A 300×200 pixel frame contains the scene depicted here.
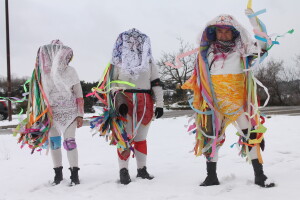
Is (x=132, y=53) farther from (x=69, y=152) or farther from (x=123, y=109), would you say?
(x=69, y=152)

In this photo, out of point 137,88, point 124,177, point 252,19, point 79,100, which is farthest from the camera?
point 79,100

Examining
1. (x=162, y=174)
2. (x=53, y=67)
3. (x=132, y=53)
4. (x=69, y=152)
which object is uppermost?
(x=132, y=53)

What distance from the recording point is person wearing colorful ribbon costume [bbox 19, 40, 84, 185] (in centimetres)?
334

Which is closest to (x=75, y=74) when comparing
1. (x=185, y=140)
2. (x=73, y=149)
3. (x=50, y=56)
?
(x=50, y=56)

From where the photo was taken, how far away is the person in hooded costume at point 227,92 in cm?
289

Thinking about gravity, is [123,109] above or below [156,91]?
below

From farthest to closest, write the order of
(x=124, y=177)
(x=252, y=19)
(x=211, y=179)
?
1. (x=124, y=177)
2. (x=211, y=179)
3. (x=252, y=19)

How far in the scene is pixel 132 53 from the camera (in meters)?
3.34

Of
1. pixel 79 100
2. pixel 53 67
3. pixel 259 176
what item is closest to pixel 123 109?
pixel 79 100

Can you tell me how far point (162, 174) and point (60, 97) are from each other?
4.47 ft

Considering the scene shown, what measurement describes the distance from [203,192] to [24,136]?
6.52ft

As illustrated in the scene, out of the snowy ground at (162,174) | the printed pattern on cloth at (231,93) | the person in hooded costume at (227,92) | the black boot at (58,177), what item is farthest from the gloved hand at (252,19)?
the black boot at (58,177)

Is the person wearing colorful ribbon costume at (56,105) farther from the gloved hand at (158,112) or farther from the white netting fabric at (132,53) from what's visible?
the gloved hand at (158,112)

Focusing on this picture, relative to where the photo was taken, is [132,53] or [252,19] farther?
[132,53]
